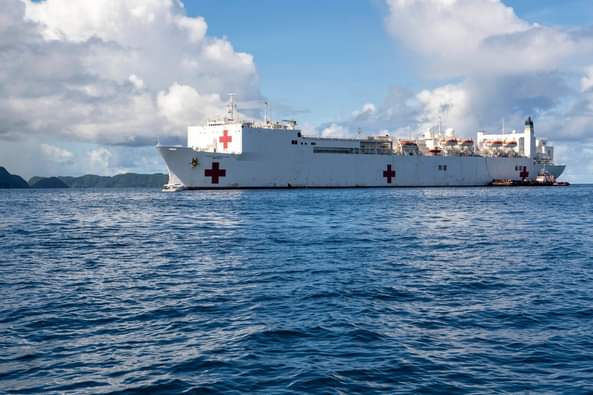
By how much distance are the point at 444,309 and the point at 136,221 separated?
2074cm

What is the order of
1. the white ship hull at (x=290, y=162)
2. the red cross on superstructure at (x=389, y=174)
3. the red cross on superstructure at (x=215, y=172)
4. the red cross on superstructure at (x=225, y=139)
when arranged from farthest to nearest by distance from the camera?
the red cross on superstructure at (x=389, y=174)
the red cross on superstructure at (x=225, y=139)
the white ship hull at (x=290, y=162)
the red cross on superstructure at (x=215, y=172)

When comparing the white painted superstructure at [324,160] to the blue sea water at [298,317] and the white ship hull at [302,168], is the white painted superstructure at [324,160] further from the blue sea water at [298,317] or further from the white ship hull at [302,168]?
the blue sea water at [298,317]

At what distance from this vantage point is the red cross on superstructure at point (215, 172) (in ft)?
178

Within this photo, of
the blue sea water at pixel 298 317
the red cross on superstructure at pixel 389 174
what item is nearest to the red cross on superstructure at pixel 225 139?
the red cross on superstructure at pixel 389 174

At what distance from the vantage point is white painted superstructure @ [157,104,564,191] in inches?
2154

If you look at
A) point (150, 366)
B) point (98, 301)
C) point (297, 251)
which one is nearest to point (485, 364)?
point (150, 366)

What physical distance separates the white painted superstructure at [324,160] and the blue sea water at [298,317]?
36.8 metres

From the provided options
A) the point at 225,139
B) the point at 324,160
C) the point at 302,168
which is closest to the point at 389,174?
the point at 324,160

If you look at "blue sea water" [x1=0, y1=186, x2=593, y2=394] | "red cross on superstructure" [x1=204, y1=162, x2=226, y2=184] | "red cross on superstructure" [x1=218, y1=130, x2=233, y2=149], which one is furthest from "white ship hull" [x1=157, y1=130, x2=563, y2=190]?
"blue sea water" [x1=0, y1=186, x2=593, y2=394]

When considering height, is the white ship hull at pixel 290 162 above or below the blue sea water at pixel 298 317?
above

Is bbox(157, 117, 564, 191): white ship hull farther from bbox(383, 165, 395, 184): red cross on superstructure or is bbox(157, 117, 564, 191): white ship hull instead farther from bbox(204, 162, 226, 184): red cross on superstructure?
bbox(383, 165, 395, 184): red cross on superstructure

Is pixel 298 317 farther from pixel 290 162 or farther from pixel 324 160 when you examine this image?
pixel 324 160

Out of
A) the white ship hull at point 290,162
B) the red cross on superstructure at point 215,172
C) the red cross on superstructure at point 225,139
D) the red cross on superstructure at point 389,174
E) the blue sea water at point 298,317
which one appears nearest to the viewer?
the blue sea water at point 298,317

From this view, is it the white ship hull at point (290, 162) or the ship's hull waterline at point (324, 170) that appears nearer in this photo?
the ship's hull waterline at point (324, 170)
